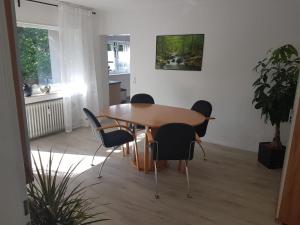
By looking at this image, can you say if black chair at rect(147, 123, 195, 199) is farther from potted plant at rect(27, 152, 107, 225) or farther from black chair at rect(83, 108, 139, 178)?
potted plant at rect(27, 152, 107, 225)

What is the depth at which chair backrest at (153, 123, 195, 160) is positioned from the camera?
8.16 ft

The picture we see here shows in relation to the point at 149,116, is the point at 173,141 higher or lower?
lower

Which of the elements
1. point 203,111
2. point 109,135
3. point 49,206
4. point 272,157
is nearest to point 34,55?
point 109,135

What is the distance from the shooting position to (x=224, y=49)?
157 inches

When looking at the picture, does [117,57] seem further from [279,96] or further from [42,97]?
[279,96]

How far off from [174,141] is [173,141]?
0.04 feet

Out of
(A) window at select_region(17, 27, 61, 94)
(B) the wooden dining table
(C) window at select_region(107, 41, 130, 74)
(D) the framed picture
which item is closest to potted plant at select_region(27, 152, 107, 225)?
(B) the wooden dining table

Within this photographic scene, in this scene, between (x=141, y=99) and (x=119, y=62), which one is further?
(x=119, y=62)

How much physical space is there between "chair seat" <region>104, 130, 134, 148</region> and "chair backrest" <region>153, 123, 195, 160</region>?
643 millimetres

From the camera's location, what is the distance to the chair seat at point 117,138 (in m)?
3.04

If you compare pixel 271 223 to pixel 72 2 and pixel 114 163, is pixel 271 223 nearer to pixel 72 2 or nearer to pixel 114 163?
pixel 114 163

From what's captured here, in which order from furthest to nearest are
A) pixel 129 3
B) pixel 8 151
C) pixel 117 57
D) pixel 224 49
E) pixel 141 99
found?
pixel 117 57 → pixel 129 3 → pixel 141 99 → pixel 224 49 → pixel 8 151

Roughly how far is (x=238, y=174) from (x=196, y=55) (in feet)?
7.30

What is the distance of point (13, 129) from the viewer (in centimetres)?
73
